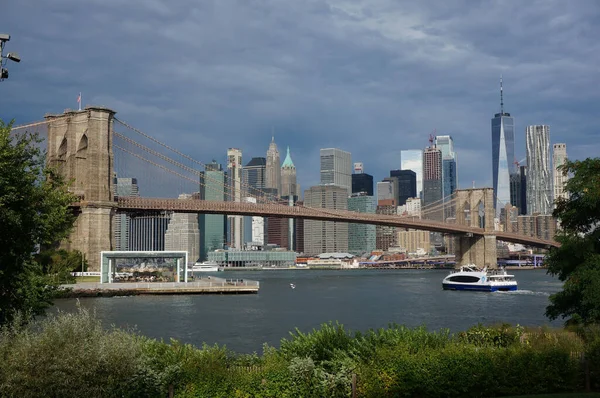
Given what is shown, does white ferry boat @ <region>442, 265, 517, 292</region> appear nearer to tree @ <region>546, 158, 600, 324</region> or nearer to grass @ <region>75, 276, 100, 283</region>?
grass @ <region>75, 276, 100, 283</region>

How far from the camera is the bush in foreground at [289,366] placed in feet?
41.4

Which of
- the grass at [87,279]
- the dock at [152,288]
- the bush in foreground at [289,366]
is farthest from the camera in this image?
the grass at [87,279]

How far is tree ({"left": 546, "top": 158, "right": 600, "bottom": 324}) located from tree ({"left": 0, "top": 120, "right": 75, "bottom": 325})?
59.1 feet

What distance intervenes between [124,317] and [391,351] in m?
29.7

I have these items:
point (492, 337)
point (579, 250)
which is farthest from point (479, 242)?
point (492, 337)

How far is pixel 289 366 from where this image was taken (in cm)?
1393

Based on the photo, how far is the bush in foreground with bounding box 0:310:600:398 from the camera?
12633 mm

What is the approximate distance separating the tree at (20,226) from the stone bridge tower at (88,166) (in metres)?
54.5

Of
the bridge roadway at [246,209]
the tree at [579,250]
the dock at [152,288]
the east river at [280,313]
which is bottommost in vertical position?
the east river at [280,313]

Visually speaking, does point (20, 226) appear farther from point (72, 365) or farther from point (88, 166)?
point (88, 166)

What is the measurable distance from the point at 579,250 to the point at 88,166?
203ft

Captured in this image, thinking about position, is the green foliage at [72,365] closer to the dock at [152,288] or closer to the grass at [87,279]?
the dock at [152,288]

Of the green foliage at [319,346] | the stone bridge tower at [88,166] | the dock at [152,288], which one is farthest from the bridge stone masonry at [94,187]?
the green foliage at [319,346]

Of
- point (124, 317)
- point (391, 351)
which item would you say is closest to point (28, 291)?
point (391, 351)
